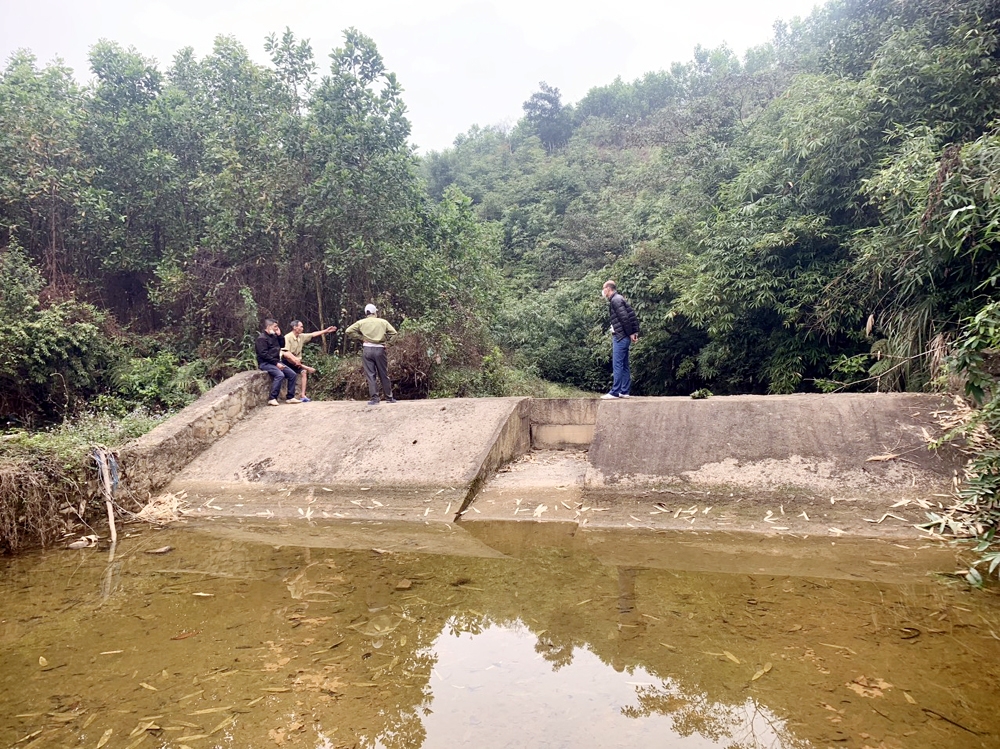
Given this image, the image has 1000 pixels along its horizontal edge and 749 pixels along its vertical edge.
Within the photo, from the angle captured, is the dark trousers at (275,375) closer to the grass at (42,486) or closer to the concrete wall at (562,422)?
the grass at (42,486)

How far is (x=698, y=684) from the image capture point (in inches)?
120

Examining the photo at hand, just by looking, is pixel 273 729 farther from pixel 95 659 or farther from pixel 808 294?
pixel 808 294

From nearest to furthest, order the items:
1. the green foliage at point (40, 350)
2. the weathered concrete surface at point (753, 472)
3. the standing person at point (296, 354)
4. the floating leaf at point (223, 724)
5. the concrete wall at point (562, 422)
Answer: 1. the floating leaf at point (223, 724)
2. the weathered concrete surface at point (753, 472)
3. the concrete wall at point (562, 422)
4. the standing person at point (296, 354)
5. the green foliage at point (40, 350)

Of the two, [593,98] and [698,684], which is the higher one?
[593,98]

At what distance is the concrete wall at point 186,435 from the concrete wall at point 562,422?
149 inches

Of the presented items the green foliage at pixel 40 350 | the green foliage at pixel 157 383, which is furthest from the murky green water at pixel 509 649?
the green foliage at pixel 40 350

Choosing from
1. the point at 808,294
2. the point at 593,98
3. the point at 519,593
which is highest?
the point at 593,98

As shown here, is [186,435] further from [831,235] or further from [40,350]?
[831,235]

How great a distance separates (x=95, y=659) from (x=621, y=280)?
38.9 ft

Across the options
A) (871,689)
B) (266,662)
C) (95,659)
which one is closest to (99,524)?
(95,659)

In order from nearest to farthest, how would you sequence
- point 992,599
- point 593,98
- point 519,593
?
point 992,599, point 519,593, point 593,98

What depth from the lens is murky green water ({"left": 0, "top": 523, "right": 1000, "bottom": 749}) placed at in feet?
9.16

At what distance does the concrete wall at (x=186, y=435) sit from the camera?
6836mm

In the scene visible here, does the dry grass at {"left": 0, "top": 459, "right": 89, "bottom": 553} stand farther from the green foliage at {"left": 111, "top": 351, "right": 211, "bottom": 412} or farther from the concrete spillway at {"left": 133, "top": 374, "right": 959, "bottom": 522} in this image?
the green foliage at {"left": 111, "top": 351, "right": 211, "bottom": 412}
